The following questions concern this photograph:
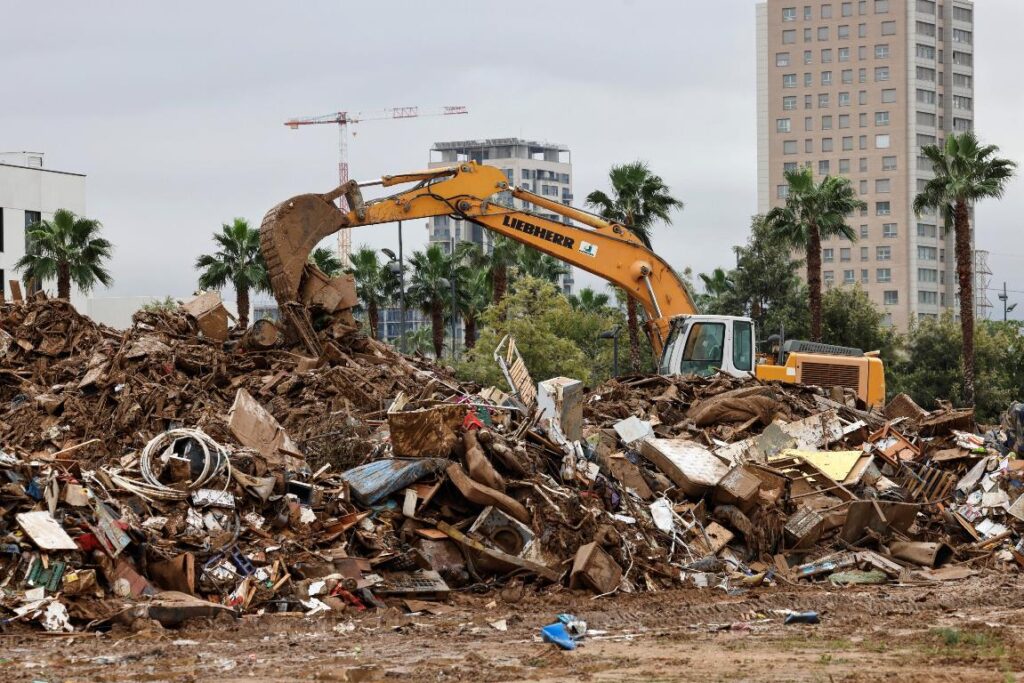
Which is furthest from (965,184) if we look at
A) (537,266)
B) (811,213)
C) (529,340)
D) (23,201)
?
(23,201)

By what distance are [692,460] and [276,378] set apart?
5594mm

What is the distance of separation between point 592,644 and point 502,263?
40.0 meters

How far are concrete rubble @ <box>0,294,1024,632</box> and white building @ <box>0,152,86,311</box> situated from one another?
41143mm

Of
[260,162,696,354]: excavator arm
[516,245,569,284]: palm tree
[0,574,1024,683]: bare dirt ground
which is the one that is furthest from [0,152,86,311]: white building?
[0,574,1024,683]: bare dirt ground

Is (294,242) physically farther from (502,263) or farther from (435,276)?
(435,276)

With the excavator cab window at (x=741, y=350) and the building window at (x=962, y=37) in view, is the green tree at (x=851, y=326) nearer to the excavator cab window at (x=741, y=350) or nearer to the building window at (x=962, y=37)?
the excavator cab window at (x=741, y=350)

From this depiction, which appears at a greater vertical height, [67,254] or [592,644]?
[67,254]

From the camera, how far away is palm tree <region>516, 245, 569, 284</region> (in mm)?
53188

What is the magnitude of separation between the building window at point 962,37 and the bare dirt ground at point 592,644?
10829cm

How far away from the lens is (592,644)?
1101cm

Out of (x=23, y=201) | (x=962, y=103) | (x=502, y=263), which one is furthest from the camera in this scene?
(x=962, y=103)

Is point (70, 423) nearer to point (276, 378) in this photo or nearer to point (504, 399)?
point (276, 378)

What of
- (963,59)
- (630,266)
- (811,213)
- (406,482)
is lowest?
(406,482)

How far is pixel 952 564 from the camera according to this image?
632 inches
